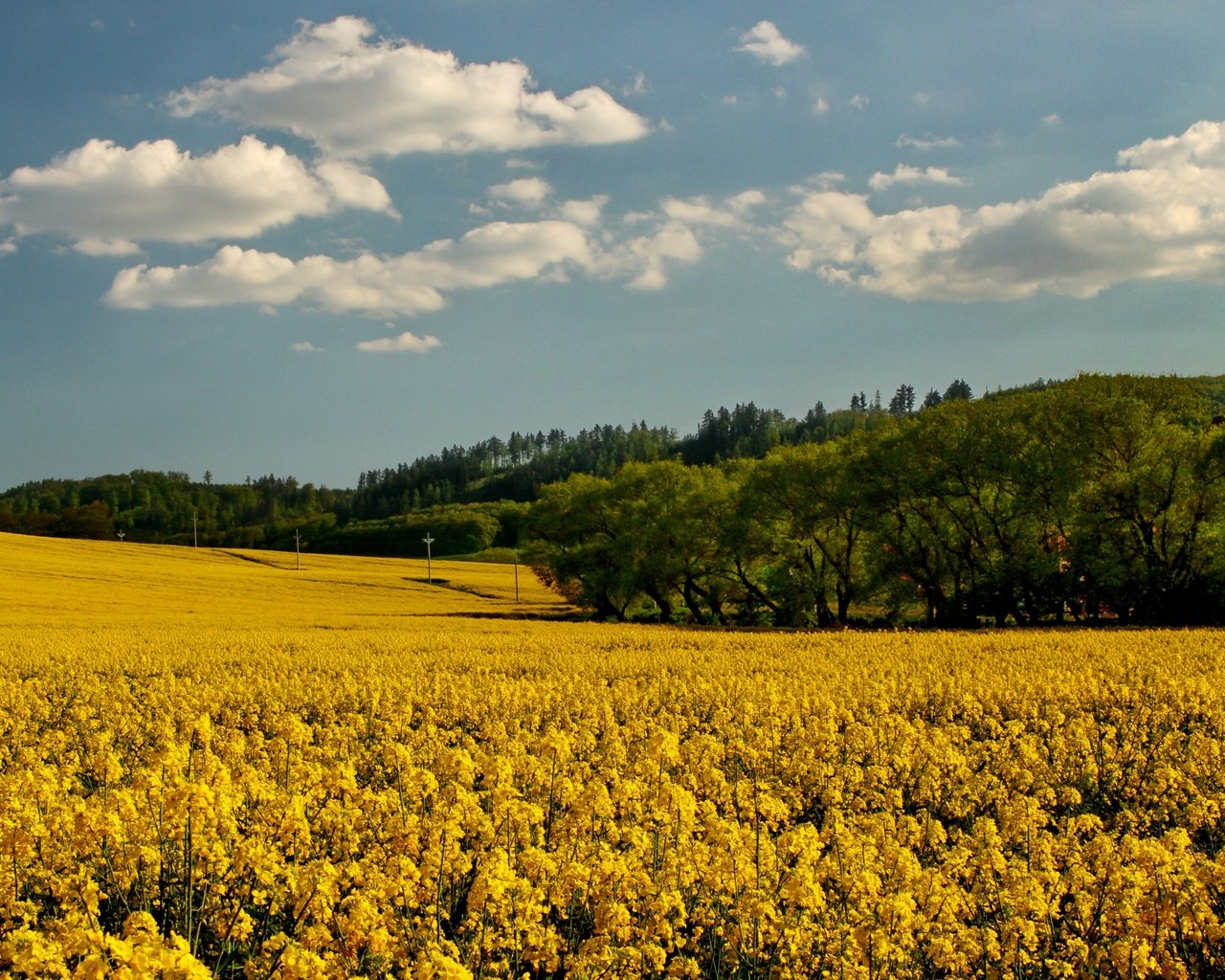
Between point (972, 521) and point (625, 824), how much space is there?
39.7 metres

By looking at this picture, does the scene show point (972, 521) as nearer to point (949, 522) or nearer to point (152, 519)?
point (949, 522)

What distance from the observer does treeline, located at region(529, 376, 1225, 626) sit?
38594mm

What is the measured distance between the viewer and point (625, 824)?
8.11m

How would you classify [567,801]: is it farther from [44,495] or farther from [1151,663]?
[44,495]

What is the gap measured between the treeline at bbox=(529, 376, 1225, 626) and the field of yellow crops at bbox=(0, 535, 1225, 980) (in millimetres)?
19887

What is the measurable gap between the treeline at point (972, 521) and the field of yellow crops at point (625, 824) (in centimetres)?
1989

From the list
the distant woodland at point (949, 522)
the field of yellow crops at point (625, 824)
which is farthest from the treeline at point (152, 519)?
the field of yellow crops at point (625, 824)

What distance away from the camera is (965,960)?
5.52 meters

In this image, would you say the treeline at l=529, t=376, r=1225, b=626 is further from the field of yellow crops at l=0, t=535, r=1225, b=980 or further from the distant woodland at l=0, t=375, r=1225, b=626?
the field of yellow crops at l=0, t=535, r=1225, b=980

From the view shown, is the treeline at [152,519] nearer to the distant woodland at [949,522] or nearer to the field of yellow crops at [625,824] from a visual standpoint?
the distant woodland at [949,522]

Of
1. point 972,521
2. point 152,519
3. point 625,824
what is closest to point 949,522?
point 972,521

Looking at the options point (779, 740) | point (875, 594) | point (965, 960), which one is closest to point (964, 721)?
point (779, 740)

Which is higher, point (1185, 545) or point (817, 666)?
point (1185, 545)

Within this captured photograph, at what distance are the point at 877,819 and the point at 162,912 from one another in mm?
6067
